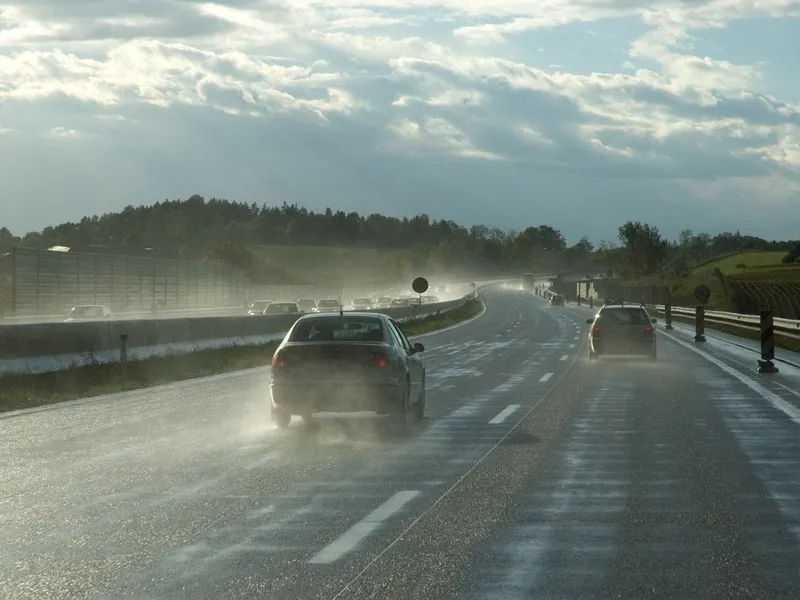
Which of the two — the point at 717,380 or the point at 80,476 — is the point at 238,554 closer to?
the point at 80,476

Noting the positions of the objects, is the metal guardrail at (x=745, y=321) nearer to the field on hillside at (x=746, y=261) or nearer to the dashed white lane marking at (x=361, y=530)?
the dashed white lane marking at (x=361, y=530)

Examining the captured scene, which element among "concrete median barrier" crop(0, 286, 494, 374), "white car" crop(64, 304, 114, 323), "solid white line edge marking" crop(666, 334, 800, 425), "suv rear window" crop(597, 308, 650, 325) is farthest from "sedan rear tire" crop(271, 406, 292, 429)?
"white car" crop(64, 304, 114, 323)

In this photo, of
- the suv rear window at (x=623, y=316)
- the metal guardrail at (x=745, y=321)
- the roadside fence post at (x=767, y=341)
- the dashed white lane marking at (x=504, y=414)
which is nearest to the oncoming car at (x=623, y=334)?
the suv rear window at (x=623, y=316)

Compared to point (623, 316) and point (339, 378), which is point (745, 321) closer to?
point (623, 316)

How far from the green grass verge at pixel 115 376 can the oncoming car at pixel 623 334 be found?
822 centimetres

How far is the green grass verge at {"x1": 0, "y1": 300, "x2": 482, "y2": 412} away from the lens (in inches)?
723

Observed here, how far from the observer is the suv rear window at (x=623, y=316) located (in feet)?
93.7

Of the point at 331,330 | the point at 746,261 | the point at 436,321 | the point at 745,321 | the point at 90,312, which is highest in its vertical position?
the point at 746,261

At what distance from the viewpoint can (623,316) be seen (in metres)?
28.8

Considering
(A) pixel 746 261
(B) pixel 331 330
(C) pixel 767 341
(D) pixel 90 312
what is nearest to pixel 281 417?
(B) pixel 331 330

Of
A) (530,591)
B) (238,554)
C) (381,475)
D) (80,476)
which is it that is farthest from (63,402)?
(530,591)

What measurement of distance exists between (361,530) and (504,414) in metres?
8.07

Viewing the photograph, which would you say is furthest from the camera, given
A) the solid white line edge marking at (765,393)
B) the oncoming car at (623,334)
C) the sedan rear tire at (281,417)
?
the oncoming car at (623,334)

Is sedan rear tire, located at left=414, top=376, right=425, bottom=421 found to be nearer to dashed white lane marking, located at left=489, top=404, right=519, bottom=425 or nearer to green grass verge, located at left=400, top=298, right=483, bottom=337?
dashed white lane marking, located at left=489, top=404, right=519, bottom=425
